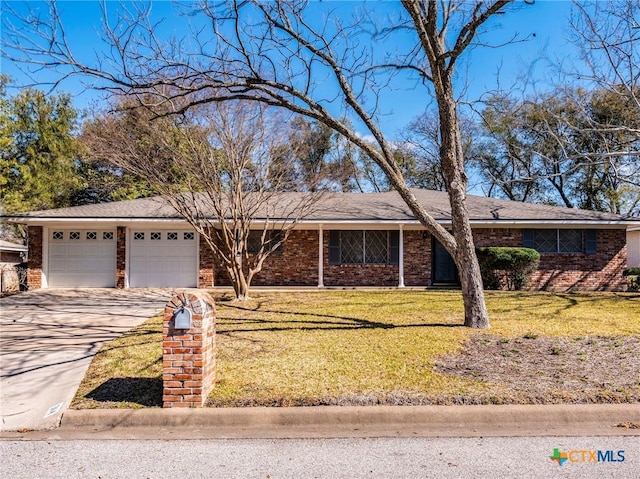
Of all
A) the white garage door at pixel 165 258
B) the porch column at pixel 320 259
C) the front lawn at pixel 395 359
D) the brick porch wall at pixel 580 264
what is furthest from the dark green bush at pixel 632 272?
the white garage door at pixel 165 258

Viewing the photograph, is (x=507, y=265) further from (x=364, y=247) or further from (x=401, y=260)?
(x=364, y=247)

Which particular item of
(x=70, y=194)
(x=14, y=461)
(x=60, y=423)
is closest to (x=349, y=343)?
(x=60, y=423)

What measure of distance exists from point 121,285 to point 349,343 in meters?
10.4

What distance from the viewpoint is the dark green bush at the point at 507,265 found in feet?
44.9

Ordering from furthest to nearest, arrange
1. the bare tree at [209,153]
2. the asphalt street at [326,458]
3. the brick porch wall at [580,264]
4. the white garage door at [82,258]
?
the brick porch wall at [580,264] < the white garage door at [82,258] < the bare tree at [209,153] < the asphalt street at [326,458]

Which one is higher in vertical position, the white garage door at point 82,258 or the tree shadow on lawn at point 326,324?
the white garage door at point 82,258

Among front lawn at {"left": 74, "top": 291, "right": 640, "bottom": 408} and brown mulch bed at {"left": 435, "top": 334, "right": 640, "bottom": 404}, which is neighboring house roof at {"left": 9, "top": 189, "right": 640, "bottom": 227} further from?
brown mulch bed at {"left": 435, "top": 334, "right": 640, "bottom": 404}

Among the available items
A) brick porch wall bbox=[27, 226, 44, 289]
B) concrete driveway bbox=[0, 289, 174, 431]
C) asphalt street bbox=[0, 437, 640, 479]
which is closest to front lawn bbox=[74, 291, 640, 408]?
concrete driveway bbox=[0, 289, 174, 431]

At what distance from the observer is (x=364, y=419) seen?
4.08m

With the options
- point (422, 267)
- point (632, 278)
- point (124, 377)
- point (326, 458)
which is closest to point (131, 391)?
point (124, 377)

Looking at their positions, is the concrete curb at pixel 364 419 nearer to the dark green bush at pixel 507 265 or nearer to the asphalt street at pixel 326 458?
the asphalt street at pixel 326 458

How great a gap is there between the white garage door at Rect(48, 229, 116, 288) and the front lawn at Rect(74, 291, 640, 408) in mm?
7269

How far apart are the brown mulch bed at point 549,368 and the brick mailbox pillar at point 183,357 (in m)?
2.64

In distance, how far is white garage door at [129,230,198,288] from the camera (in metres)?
14.6
